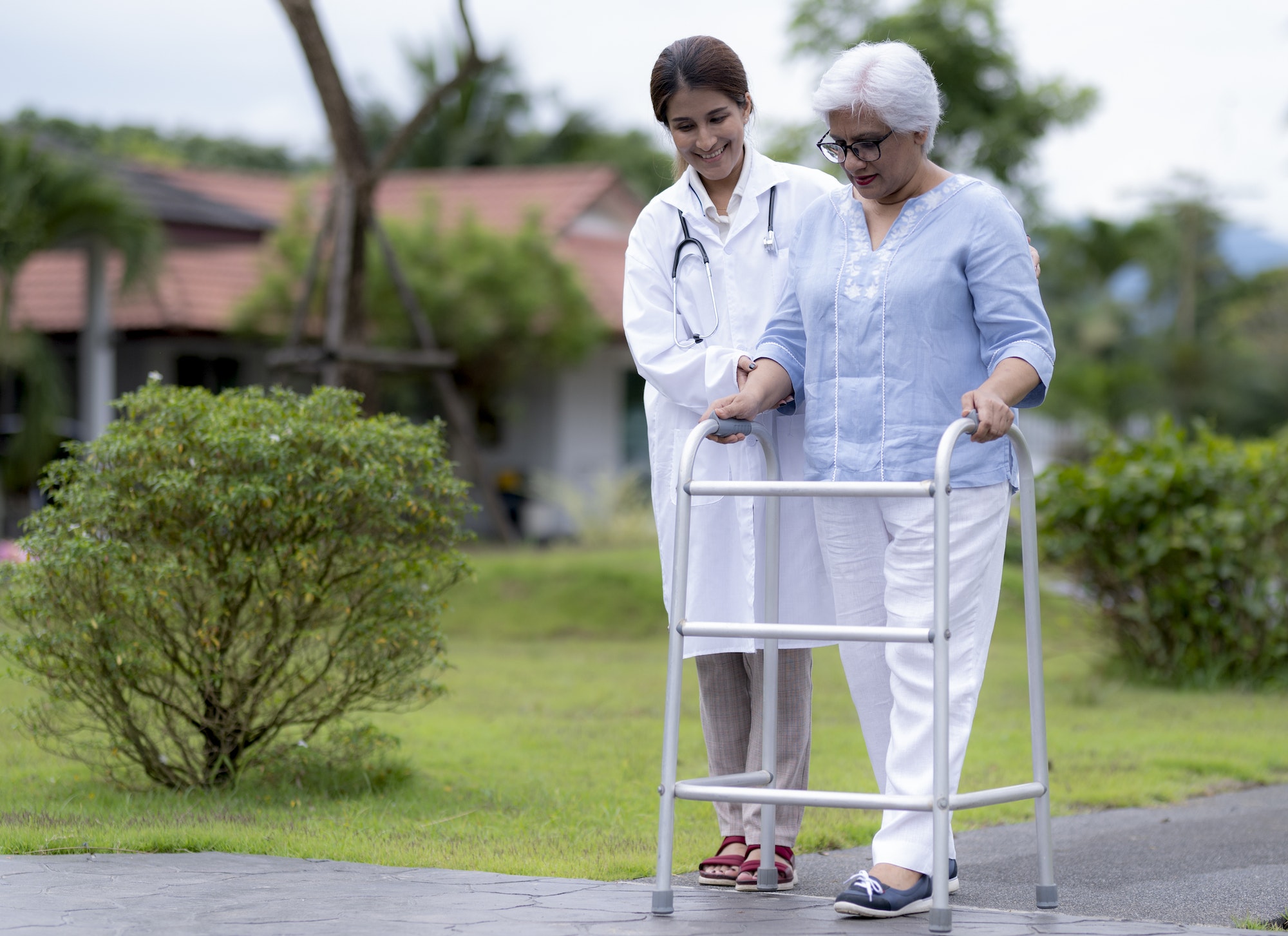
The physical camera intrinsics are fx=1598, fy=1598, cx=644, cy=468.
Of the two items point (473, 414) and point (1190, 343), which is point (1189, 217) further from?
point (473, 414)

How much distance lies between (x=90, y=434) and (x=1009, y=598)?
30.2ft

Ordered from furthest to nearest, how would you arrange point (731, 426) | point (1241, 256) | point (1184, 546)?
point (1241, 256) → point (1184, 546) → point (731, 426)

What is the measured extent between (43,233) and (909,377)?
40.9 feet

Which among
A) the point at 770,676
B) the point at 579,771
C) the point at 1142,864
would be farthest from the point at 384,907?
the point at 579,771

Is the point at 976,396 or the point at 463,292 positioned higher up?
the point at 463,292

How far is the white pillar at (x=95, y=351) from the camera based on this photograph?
1602 cm

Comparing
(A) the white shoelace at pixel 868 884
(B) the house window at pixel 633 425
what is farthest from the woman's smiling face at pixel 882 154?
(B) the house window at pixel 633 425

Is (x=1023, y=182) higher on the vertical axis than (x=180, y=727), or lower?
higher

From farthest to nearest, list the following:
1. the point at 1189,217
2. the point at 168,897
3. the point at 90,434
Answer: the point at 1189,217
the point at 90,434
the point at 168,897

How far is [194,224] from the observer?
60.6 ft

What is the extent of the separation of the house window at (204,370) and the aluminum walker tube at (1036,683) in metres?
16.2

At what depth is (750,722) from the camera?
4246 millimetres

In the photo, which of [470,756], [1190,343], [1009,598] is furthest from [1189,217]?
[470,756]

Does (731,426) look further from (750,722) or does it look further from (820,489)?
(750,722)
